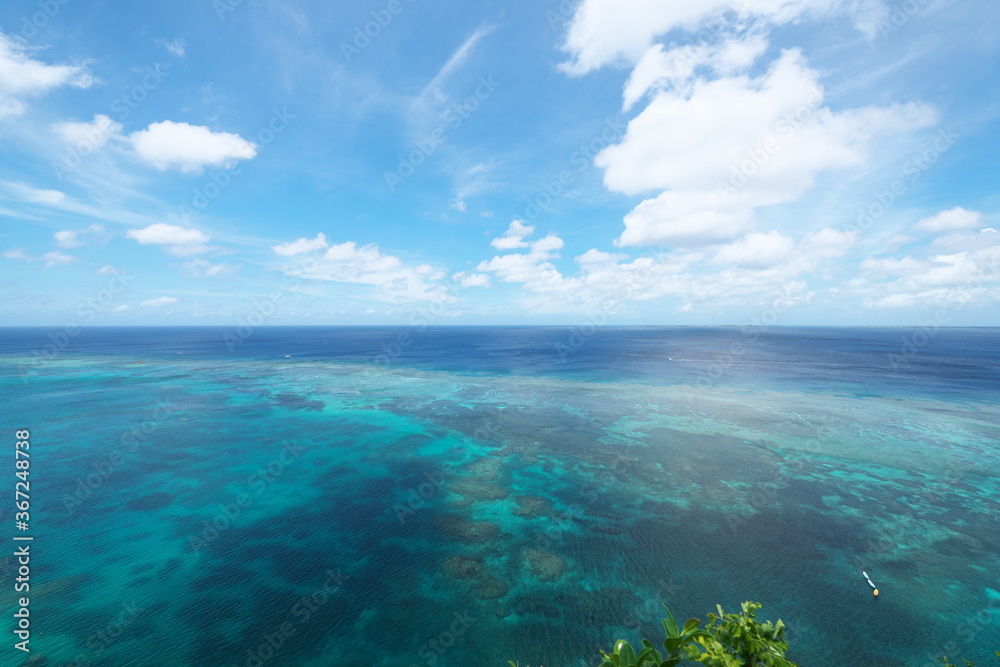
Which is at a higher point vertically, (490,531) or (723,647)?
(723,647)

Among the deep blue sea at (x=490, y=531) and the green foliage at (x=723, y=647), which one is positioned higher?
the green foliage at (x=723, y=647)

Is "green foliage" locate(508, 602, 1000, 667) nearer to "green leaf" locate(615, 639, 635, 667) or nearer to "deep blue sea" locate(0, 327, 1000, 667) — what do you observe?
"green leaf" locate(615, 639, 635, 667)

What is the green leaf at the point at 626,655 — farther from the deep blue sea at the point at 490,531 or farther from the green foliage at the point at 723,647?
the deep blue sea at the point at 490,531

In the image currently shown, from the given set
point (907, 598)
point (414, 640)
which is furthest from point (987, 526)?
point (414, 640)

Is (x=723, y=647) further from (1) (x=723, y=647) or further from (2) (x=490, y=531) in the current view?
(2) (x=490, y=531)

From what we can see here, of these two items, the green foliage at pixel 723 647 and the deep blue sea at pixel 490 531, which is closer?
the green foliage at pixel 723 647

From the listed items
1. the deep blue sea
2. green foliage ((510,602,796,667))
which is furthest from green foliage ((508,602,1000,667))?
the deep blue sea

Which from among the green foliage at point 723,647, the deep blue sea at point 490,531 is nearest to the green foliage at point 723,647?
the green foliage at point 723,647

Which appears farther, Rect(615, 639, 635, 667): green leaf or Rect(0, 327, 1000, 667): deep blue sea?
Rect(0, 327, 1000, 667): deep blue sea

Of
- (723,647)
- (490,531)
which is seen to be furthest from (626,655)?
(490,531)

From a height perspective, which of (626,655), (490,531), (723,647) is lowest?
(490,531)
